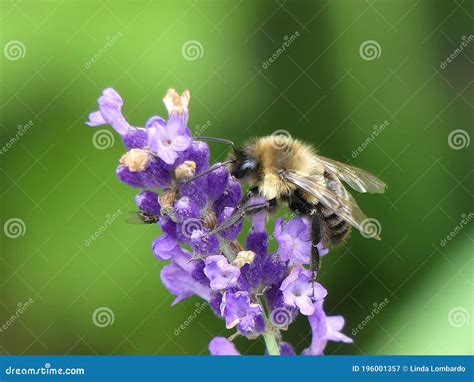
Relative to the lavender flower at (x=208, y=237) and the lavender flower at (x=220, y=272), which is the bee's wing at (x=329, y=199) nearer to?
the lavender flower at (x=208, y=237)

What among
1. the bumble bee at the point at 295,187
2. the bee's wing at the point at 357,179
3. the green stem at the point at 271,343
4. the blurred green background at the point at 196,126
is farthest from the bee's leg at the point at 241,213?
the blurred green background at the point at 196,126

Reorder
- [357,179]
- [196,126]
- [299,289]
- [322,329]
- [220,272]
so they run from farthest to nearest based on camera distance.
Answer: [196,126] → [357,179] → [322,329] → [299,289] → [220,272]

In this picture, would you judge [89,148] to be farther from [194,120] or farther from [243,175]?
[243,175]

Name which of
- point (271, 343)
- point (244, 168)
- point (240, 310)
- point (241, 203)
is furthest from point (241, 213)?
point (271, 343)

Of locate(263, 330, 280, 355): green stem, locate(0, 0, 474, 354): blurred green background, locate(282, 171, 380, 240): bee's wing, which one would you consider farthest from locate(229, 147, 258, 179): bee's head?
locate(0, 0, 474, 354): blurred green background

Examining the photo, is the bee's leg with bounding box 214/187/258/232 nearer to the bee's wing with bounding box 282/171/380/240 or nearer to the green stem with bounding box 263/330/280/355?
the bee's wing with bounding box 282/171/380/240

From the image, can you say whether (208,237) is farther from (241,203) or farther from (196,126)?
(196,126)
